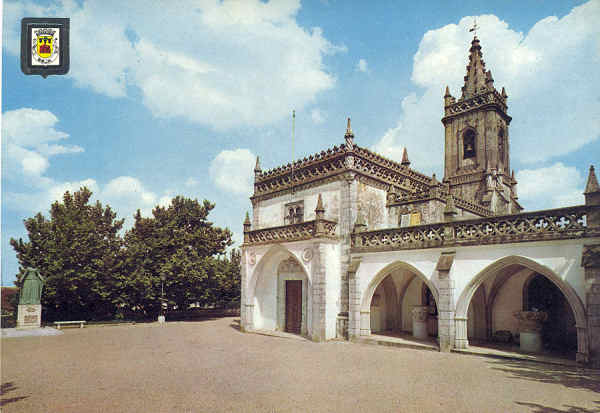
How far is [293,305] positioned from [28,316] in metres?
13.6

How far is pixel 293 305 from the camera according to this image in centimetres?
1928

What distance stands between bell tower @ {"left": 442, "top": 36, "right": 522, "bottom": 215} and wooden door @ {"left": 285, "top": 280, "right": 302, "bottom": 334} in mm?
13373

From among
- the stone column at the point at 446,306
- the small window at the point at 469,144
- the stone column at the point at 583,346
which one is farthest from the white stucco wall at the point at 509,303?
the small window at the point at 469,144

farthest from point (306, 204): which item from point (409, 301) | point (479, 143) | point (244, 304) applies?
point (479, 143)

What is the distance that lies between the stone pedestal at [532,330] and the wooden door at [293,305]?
30.8 feet

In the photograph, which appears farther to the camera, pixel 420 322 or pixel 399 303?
pixel 399 303

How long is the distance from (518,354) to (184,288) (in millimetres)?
20389

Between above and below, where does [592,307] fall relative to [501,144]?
below

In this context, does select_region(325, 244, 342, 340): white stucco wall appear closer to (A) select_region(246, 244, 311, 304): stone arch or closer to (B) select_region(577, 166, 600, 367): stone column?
(A) select_region(246, 244, 311, 304): stone arch

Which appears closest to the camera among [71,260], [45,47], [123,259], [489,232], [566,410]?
[45,47]

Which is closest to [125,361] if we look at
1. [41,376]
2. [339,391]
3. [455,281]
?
[41,376]

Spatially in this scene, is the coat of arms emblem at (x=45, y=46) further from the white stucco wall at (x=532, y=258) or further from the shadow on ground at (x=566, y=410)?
the white stucco wall at (x=532, y=258)

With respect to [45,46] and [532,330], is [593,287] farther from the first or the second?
[45,46]

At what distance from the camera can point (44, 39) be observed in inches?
215
